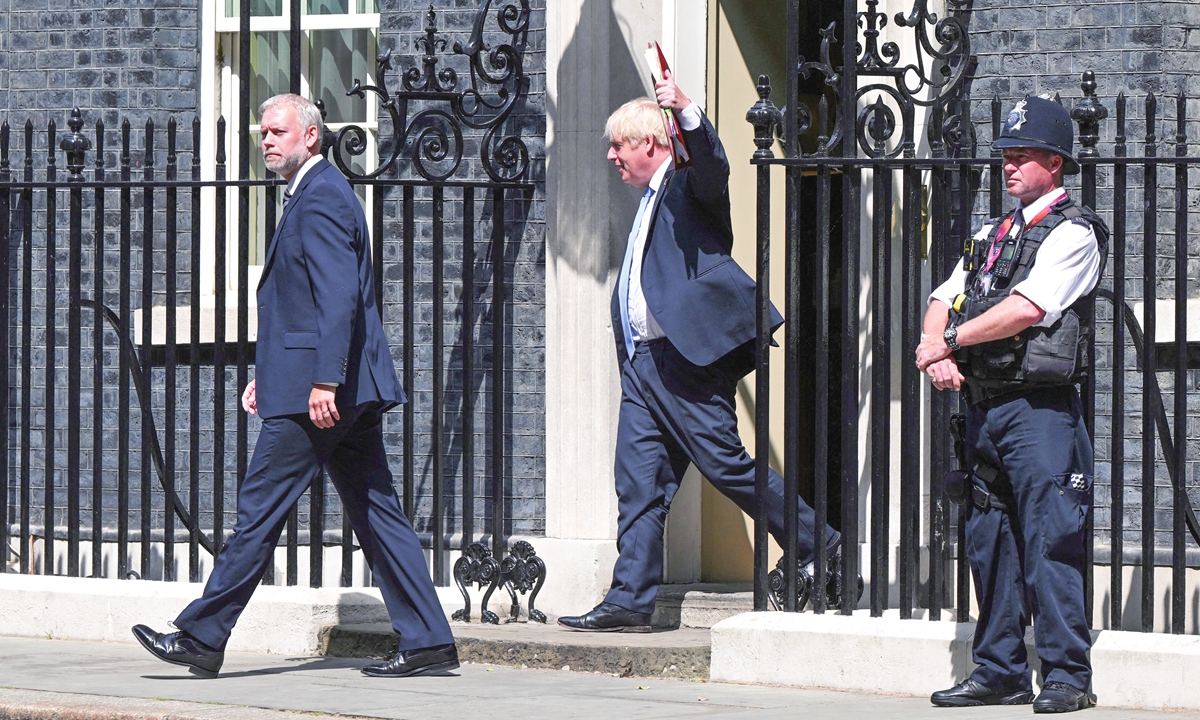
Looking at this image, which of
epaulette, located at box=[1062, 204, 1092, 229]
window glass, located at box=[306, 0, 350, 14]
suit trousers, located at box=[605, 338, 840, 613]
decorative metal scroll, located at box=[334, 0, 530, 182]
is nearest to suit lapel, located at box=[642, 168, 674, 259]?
suit trousers, located at box=[605, 338, 840, 613]

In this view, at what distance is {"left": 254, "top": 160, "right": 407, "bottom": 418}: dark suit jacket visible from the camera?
657cm

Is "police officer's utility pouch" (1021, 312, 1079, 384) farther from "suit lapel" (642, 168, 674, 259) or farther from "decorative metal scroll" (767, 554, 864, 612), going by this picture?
"suit lapel" (642, 168, 674, 259)

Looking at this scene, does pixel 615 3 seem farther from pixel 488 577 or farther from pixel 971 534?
pixel 971 534

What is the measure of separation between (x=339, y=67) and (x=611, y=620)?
329 centimetres

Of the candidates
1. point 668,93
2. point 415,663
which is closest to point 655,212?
point 668,93

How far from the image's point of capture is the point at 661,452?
7.36 meters

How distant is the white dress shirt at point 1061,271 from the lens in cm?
590

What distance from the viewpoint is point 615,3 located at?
8258 millimetres

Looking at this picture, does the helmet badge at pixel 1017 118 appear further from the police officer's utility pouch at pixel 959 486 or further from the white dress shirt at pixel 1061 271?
the police officer's utility pouch at pixel 959 486

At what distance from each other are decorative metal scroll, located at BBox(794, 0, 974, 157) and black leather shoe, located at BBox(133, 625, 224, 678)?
2.63 metres

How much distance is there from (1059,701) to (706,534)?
2.78 meters

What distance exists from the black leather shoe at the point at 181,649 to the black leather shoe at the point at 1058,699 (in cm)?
264

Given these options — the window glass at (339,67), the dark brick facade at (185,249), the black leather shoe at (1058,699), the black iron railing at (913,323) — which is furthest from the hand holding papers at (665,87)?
the window glass at (339,67)

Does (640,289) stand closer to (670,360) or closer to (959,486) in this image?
(670,360)
